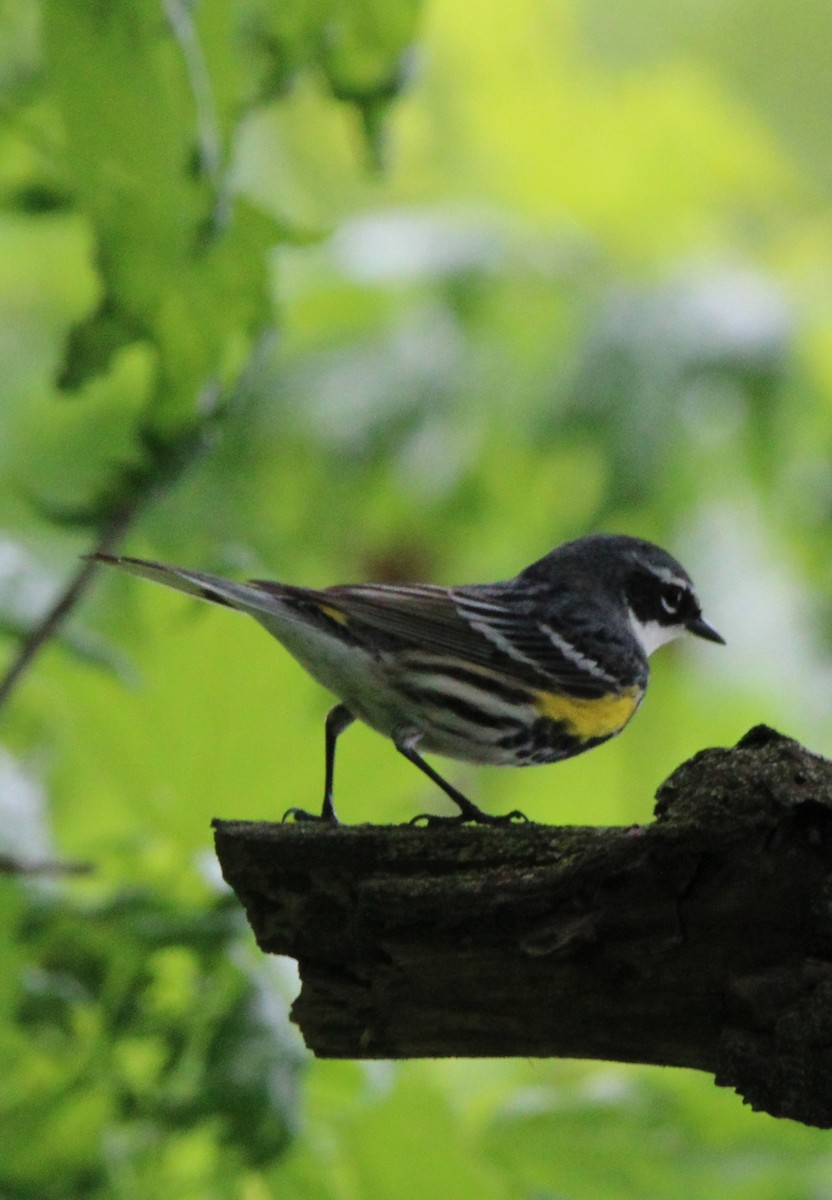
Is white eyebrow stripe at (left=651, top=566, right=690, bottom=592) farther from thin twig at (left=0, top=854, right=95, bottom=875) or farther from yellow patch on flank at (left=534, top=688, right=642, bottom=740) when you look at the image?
thin twig at (left=0, top=854, right=95, bottom=875)

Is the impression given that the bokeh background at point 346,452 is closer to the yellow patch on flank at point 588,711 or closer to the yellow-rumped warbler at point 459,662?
the yellow-rumped warbler at point 459,662

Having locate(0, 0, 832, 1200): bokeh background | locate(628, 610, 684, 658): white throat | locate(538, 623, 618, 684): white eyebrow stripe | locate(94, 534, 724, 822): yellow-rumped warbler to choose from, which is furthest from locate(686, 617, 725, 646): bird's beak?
locate(0, 0, 832, 1200): bokeh background

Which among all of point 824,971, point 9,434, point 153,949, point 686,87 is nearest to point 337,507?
point 9,434

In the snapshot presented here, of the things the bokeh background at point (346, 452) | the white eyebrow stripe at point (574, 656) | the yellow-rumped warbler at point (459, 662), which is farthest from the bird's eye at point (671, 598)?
the bokeh background at point (346, 452)

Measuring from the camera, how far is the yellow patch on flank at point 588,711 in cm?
230

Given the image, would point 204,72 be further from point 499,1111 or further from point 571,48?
point 571,48

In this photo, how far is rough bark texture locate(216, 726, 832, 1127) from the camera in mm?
1261

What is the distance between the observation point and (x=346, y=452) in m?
4.02

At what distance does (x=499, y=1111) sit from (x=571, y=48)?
3201mm

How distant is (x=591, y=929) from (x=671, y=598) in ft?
5.04

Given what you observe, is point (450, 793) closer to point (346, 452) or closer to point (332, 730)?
point (332, 730)

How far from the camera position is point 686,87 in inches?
156

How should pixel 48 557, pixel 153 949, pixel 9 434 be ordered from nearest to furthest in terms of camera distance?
pixel 153 949, pixel 48 557, pixel 9 434

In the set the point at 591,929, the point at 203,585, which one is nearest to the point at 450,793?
the point at 203,585
